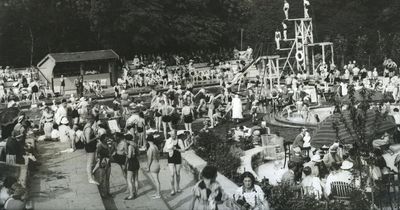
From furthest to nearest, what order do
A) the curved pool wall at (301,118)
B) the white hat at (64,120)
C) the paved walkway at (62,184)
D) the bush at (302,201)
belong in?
the curved pool wall at (301,118) → the white hat at (64,120) → the paved walkway at (62,184) → the bush at (302,201)

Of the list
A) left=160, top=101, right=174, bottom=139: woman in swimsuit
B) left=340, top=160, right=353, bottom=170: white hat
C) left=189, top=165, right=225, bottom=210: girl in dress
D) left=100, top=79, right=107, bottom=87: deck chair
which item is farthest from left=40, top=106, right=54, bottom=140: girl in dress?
left=100, top=79, right=107, bottom=87: deck chair

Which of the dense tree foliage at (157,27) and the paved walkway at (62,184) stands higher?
the dense tree foliage at (157,27)

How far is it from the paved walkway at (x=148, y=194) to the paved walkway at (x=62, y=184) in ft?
2.36

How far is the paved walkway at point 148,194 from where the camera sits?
42.5ft

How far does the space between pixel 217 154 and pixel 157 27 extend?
36.2 metres

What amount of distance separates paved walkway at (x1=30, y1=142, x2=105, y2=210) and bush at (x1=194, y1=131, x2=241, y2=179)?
11.6 feet

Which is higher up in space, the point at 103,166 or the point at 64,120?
the point at 64,120

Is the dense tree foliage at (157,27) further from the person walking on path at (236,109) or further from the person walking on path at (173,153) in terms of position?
the person walking on path at (173,153)

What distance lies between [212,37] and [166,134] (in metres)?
33.9

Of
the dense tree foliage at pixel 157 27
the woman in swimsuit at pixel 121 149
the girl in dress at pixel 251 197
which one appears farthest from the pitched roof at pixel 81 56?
the girl in dress at pixel 251 197

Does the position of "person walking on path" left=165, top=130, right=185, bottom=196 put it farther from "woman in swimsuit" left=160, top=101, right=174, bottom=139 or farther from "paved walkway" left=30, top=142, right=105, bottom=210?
"woman in swimsuit" left=160, top=101, right=174, bottom=139

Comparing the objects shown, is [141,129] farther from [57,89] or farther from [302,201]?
[57,89]

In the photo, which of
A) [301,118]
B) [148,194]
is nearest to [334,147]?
[148,194]

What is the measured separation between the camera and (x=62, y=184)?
554 inches
